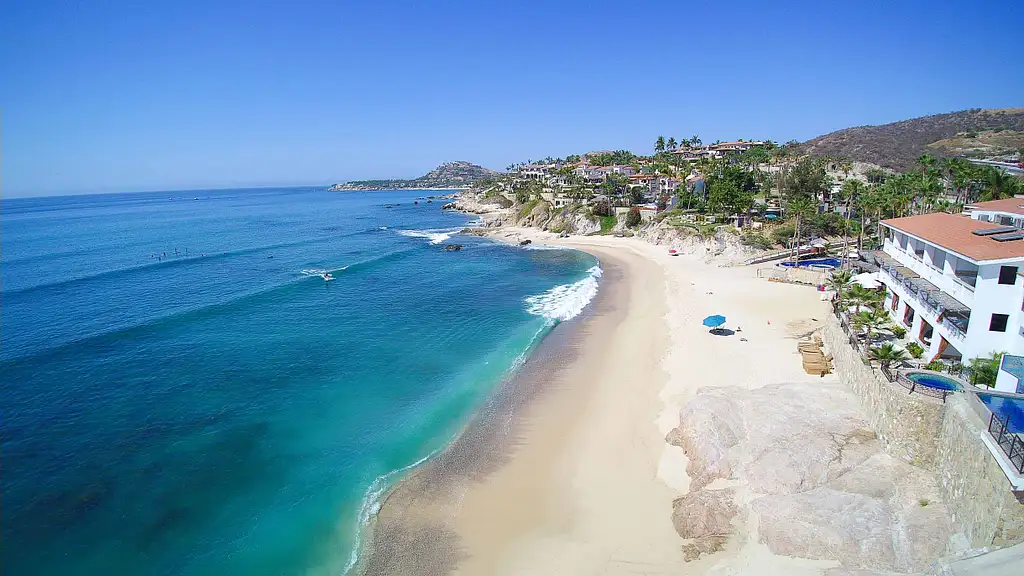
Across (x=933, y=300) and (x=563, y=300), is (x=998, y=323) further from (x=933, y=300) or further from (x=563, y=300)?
(x=563, y=300)

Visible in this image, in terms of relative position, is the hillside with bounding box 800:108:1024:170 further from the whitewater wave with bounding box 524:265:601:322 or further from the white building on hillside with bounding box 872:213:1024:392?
the white building on hillside with bounding box 872:213:1024:392

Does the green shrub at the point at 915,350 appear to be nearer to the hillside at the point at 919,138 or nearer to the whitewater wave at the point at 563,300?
the whitewater wave at the point at 563,300

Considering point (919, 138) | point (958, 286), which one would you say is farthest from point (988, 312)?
point (919, 138)

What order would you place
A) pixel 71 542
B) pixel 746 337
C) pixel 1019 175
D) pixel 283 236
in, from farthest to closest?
pixel 283 236 < pixel 1019 175 < pixel 746 337 < pixel 71 542

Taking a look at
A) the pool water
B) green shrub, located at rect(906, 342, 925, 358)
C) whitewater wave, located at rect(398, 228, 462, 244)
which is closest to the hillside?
whitewater wave, located at rect(398, 228, 462, 244)

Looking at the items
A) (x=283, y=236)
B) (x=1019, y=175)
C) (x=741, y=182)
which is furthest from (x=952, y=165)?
(x=283, y=236)

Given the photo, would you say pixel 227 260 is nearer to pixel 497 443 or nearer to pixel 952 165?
pixel 497 443

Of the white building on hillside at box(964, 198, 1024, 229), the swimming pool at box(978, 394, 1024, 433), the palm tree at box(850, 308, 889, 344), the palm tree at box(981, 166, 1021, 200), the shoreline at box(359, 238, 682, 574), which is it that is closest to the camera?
the swimming pool at box(978, 394, 1024, 433)

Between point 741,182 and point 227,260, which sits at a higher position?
point 741,182
